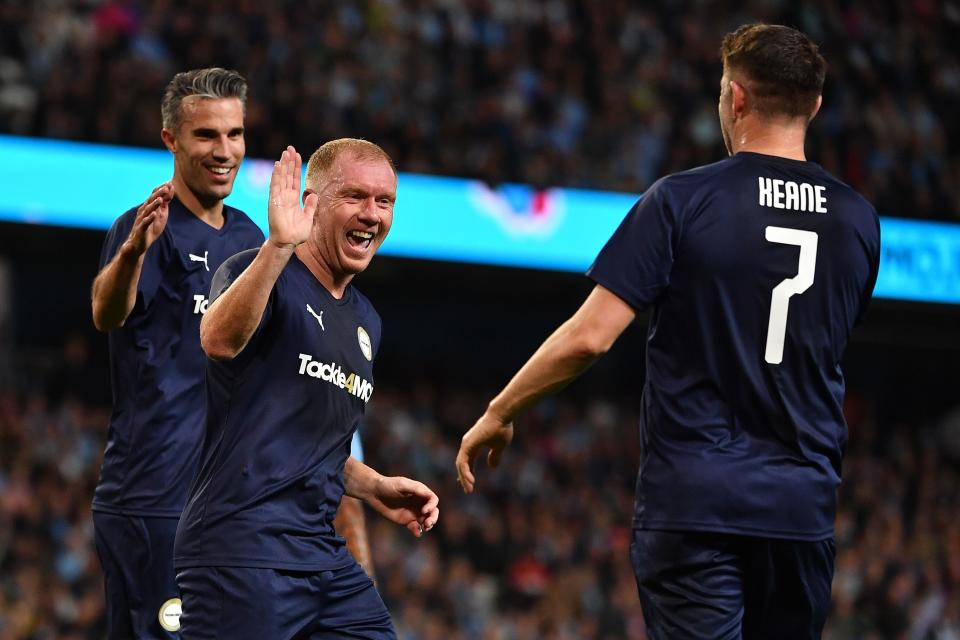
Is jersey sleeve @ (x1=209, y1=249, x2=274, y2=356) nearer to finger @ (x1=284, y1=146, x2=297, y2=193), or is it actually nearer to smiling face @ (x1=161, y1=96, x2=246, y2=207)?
finger @ (x1=284, y1=146, x2=297, y2=193)

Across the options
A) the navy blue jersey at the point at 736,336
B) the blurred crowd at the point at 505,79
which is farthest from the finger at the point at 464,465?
the blurred crowd at the point at 505,79

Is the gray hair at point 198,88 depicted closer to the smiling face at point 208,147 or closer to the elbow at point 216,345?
the smiling face at point 208,147

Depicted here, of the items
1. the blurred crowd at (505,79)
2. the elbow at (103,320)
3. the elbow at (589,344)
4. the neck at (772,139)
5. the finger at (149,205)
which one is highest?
the blurred crowd at (505,79)

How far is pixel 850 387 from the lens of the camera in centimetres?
2206

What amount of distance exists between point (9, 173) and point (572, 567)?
7086 mm

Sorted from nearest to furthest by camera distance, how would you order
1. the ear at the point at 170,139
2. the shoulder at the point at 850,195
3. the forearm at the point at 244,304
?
the forearm at the point at 244,304
the shoulder at the point at 850,195
the ear at the point at 170,139

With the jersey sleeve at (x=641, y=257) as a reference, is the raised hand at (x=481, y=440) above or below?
below

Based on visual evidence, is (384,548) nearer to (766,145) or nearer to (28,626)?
(28,626)

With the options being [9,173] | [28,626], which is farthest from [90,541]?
[9,173]

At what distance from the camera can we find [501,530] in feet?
50.2

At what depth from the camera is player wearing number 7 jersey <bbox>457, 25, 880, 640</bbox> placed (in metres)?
3.84

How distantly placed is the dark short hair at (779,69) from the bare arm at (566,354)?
715mm

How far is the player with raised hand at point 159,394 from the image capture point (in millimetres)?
4977

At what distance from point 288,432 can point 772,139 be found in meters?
1.56
